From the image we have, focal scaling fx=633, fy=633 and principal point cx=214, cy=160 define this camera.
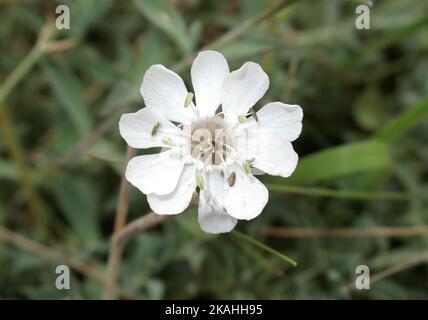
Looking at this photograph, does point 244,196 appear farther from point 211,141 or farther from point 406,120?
point 406,120

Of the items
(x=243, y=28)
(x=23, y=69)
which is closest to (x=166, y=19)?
(x=243, y=28)

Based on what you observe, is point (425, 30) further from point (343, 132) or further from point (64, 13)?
point (64, 13)

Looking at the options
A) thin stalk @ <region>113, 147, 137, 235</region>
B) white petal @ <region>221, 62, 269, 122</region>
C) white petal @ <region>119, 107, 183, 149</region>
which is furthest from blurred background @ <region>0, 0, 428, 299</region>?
white petal @ <region>119, 107, 183, 149</region>

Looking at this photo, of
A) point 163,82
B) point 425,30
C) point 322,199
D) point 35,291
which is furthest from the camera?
point 425,30

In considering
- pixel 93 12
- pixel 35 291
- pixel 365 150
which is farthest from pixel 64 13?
pixel 365 150

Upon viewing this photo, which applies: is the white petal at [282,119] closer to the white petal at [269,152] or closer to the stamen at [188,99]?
the white petal at [269,152]

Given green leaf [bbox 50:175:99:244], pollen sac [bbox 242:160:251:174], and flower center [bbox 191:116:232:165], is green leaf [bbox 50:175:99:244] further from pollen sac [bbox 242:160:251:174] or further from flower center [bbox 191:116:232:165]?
pollen sac [bbox 242:160:251:174]
